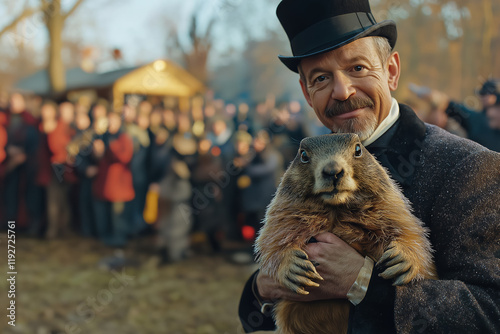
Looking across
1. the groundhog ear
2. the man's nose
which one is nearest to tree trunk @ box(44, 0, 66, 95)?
the man's nose

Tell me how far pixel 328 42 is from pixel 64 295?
668cm

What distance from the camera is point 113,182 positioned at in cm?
933

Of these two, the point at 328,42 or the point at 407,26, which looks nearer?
the point at 328,42

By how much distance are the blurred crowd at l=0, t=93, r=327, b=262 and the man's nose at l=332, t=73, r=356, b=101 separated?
623 centimetres

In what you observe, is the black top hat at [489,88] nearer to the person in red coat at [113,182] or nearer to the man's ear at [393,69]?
the man's ear at [393,69]

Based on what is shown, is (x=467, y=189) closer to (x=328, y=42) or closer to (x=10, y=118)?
(x=328, y=42)

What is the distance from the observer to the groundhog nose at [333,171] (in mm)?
1693

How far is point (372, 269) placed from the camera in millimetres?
1740

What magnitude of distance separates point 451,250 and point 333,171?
58cm

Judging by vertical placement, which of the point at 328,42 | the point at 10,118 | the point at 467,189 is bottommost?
the point at 467,189

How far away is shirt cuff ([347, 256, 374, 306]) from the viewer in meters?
1.73

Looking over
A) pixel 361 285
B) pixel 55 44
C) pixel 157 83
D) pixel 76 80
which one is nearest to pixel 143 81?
pixel 157 83

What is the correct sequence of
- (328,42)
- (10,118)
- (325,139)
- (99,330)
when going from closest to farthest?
(325,139), (328,42), (99,330), (10,118)

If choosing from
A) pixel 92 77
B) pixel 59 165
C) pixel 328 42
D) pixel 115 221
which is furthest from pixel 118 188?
pixel 92 77
